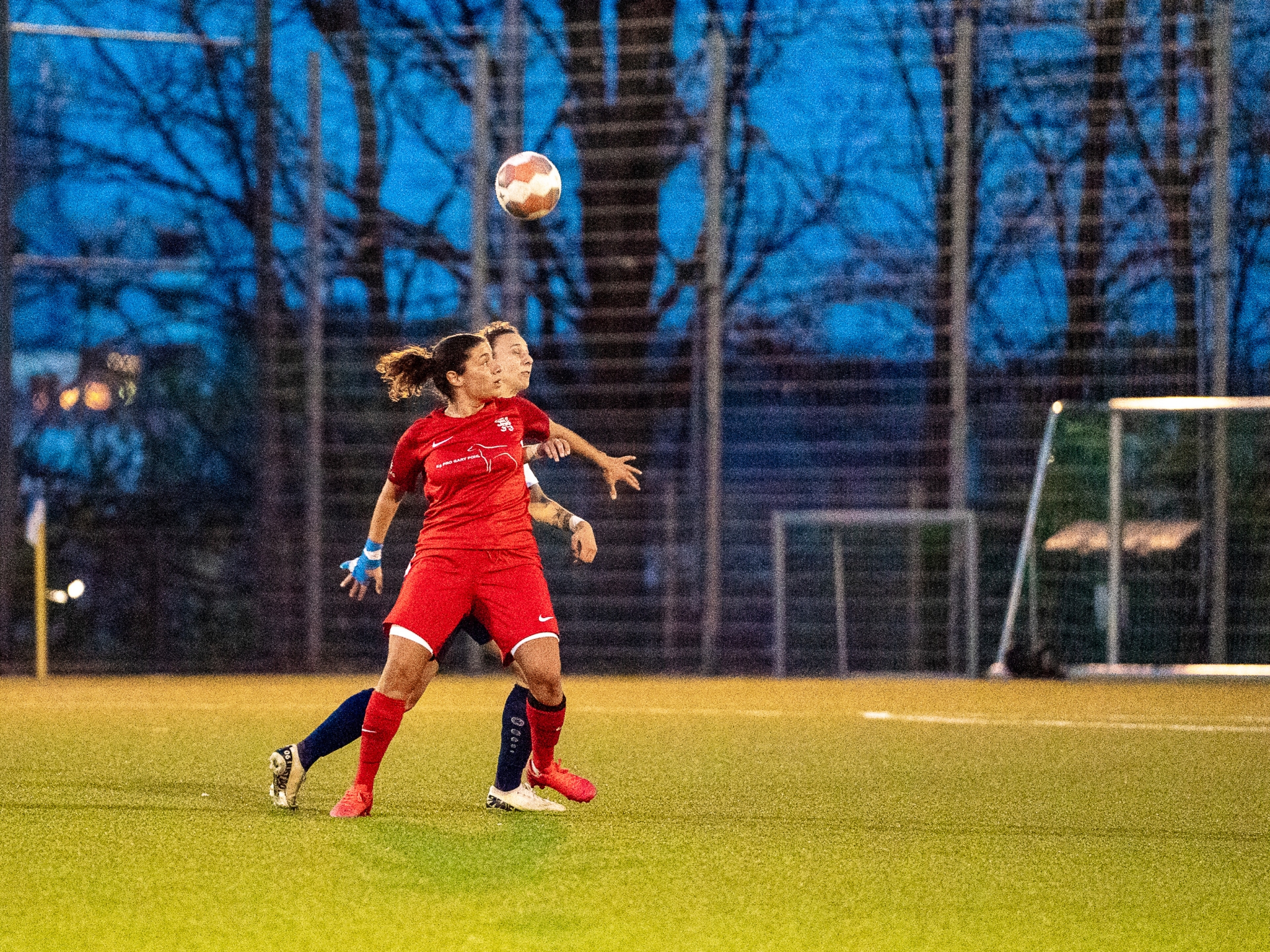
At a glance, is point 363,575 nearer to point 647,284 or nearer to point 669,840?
point 669,840

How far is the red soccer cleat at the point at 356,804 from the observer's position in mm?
5453

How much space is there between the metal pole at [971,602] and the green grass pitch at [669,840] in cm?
336

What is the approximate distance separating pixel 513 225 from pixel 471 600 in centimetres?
857

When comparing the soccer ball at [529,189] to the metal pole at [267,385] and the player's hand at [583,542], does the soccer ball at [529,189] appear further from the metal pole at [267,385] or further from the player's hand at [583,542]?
the metal pole at [267,385]

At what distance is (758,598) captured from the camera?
13477mm

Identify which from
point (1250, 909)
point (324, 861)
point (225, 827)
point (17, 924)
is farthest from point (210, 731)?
point (1250, 909)

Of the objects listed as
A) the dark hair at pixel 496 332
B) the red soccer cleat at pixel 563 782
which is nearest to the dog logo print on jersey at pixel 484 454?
the dark hair at pixel 496 332

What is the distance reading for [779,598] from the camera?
13.2 metres

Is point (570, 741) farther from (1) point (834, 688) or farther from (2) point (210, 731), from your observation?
(1) point (834, 688)

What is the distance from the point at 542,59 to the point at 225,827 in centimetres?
A: 1112

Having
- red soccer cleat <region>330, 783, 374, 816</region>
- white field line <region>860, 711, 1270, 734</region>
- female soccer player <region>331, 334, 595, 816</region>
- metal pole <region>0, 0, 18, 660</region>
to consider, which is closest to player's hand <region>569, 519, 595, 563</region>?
female soccer player <region>331, 334, 595, 816</region>

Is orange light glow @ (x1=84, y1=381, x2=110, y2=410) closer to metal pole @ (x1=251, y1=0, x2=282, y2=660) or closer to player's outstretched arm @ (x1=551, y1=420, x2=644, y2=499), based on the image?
metal pole @ (x1=251, y1=0, x2=282, y2=660)

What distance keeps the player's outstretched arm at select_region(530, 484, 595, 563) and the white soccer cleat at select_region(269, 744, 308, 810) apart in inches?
40.9

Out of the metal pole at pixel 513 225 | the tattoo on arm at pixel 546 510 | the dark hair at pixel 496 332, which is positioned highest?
the metal pole at pixel 513 225
